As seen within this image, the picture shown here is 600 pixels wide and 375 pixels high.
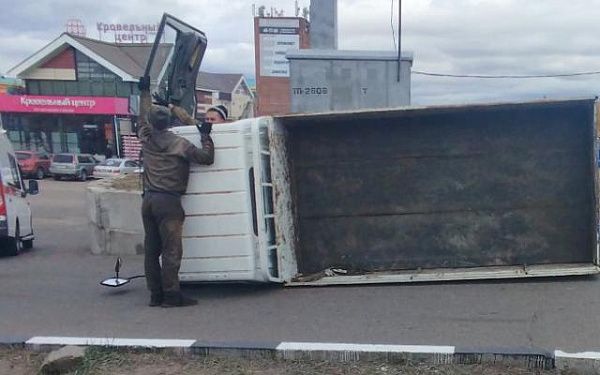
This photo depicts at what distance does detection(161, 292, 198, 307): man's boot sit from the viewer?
641cm

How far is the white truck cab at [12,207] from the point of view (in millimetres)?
10703

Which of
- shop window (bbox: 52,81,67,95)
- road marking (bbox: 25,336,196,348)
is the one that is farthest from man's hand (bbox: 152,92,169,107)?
shop window (bbox: 52,81,67,95)

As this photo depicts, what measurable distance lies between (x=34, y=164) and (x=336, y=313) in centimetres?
3238

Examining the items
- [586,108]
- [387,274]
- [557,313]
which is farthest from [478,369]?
[586,108]

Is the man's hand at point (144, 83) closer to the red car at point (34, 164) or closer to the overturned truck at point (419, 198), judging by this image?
the overturned truck at point (419, 198)

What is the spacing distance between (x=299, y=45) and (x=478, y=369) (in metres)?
26.1

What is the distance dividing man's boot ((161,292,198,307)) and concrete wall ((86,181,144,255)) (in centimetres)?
378

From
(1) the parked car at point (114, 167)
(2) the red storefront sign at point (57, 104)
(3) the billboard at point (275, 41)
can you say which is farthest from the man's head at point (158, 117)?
(2) the red storefront sign at point (57, 104)

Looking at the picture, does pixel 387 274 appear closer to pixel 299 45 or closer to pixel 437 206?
pixel 437 206

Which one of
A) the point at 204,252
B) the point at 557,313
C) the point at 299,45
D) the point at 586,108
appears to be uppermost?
the point at 299,45

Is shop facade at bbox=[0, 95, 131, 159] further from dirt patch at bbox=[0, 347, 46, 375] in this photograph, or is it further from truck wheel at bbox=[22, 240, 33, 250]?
dirt patch at bbox=[0, 347, 46, 375]

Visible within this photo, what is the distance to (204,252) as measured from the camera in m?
6.62

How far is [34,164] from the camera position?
3478cm

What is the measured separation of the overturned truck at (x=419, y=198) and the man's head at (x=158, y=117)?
12.0 inches
